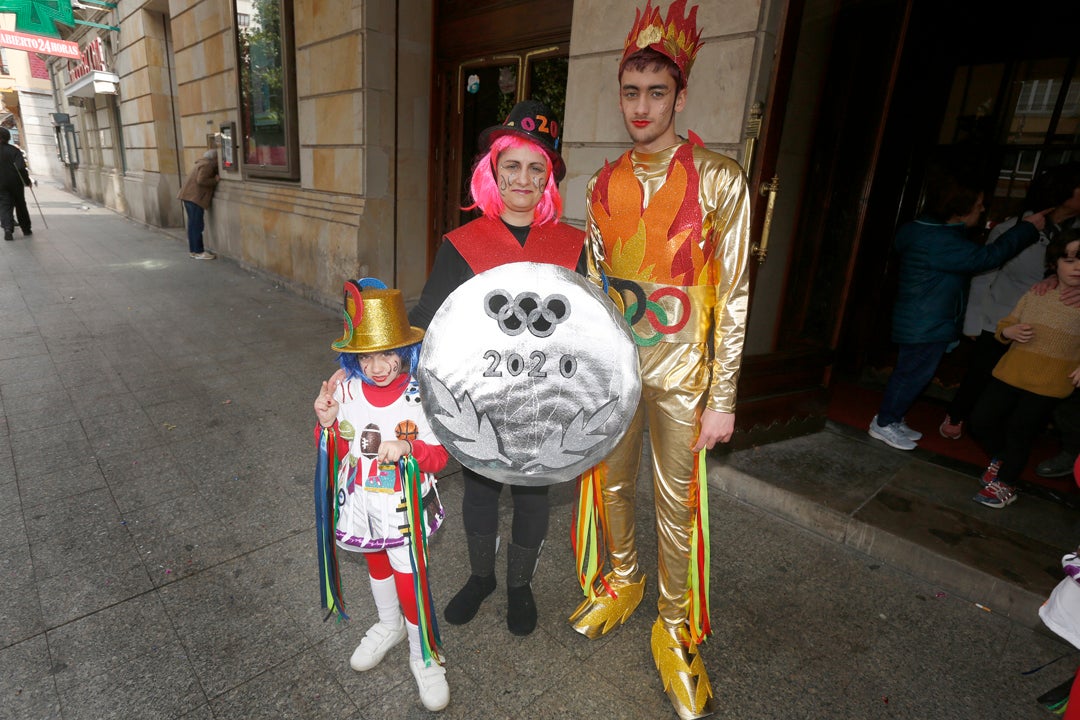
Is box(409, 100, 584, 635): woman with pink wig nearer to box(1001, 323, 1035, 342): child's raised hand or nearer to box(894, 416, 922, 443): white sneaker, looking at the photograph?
box(1001, 323, 1035, 342): child's raised hand

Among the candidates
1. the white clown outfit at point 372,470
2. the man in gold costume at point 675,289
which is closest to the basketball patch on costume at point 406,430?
the white clown outfit at point 372,470

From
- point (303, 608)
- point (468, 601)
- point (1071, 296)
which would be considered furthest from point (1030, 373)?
point (303, 608)

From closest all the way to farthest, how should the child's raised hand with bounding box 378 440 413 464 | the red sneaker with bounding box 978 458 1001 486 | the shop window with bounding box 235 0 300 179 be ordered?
1. the child's raised hand with bounding box 378 440 413 464
2. the red sneaker with bounding box 978 458 1001 486
3. the shop window with bounding box 235 0 300 179

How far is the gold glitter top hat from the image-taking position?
158cm

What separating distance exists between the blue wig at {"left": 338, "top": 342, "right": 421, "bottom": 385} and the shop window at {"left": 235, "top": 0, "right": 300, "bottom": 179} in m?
6.56

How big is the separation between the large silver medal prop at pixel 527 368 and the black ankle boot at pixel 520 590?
32.2 inches

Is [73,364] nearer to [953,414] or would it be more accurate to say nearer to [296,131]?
[296,131]

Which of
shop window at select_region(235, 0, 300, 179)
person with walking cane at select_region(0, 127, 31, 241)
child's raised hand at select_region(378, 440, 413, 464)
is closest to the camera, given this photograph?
child's raised hand at select_region(378, 440, 413, 464)

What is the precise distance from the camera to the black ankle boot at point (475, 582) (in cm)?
210

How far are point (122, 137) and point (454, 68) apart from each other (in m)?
15.3

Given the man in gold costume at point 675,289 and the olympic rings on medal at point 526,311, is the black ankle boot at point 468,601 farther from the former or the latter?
the olympic rings on medal at point 526,311

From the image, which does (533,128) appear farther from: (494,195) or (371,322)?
(371,322)

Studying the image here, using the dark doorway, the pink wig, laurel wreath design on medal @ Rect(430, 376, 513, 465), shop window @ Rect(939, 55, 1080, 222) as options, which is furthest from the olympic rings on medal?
shop window @ Rect(939, 55, 1080, 222)

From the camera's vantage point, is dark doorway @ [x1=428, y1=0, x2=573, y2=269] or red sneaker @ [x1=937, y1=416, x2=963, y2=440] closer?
red sneaker @ [x1=937, y1=416, x2=963, y2=440]
